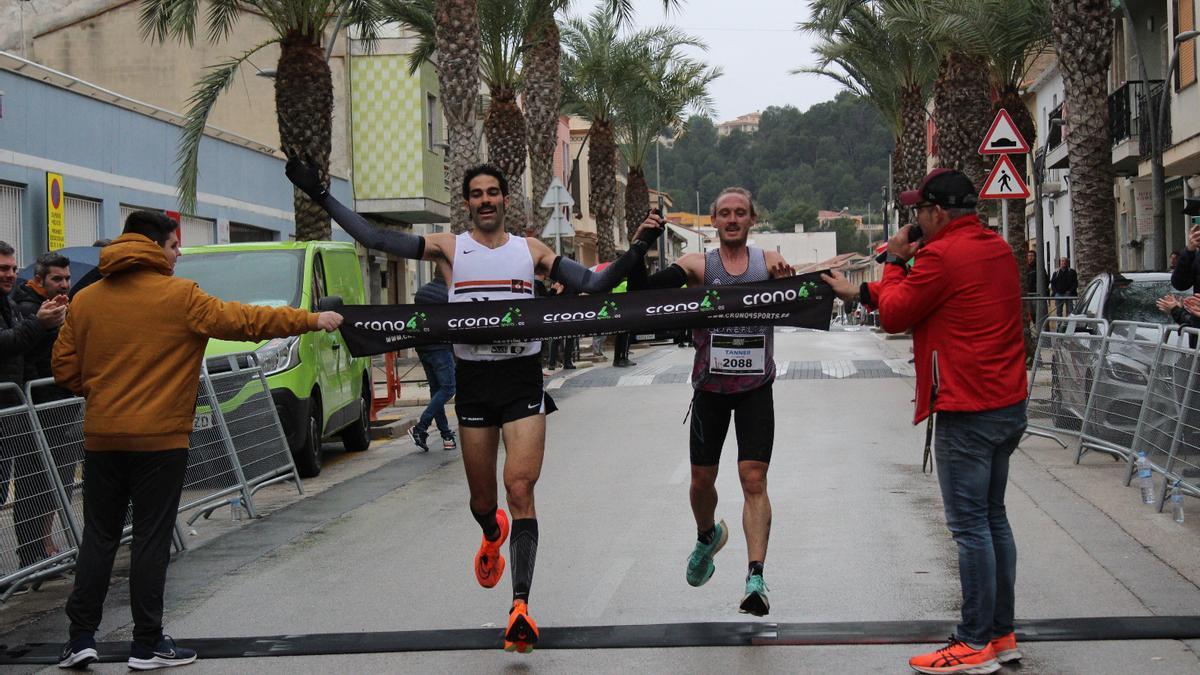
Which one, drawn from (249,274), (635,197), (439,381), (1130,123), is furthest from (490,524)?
(635,197)

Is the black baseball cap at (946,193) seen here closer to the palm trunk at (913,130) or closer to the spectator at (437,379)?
the spectator at (437,379)

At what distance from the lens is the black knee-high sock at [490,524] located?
674 cm

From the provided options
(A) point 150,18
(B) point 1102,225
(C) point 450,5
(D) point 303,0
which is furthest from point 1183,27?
(A) point 150,18

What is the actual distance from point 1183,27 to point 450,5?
13342 millimetres

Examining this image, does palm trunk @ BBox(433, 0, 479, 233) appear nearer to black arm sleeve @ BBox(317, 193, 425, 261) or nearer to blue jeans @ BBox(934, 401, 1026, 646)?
black arm sleeve @ BBox(317, 193, 425, 261)

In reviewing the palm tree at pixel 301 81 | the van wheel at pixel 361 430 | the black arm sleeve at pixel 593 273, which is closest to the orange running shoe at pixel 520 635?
the black arm sleeve at pixel 593 273

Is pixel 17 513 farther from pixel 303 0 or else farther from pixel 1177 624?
pixel 303 0

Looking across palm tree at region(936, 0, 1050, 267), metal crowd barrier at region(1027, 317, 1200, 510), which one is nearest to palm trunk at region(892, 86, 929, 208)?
palm tree at region(936, 0, 1050, 267)

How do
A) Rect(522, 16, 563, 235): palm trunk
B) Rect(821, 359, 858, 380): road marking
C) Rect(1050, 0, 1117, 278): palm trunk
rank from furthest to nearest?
Rect(522, 16, 563, 235): palm trunk < Rect(821, 359, 858, 380): road marking < Rect(1050, 0, 1117, 278): palm trunk

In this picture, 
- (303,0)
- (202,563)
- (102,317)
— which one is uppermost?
(303,0)

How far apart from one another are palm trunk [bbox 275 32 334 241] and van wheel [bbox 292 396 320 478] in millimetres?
6248

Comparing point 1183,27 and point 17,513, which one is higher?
point 1183,27

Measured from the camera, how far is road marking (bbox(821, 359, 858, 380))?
23.1 metres

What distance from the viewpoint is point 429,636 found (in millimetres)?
6453
